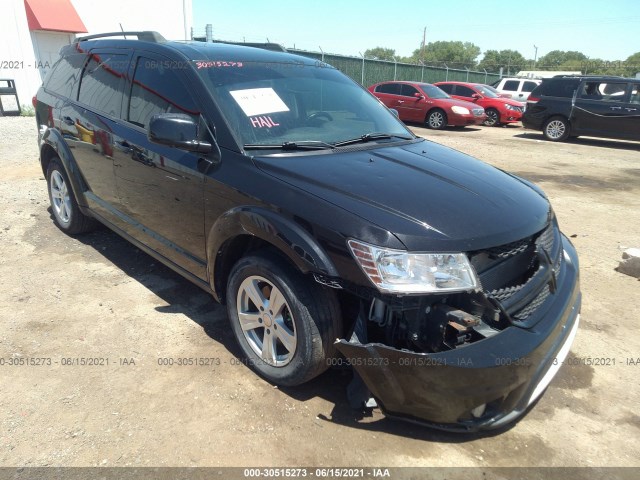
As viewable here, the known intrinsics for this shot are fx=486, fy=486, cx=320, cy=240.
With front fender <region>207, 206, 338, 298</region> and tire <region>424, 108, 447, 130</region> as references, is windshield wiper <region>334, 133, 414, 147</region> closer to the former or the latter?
front fender <region>207, 206, 338, 298</region>

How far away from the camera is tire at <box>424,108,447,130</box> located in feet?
51.5

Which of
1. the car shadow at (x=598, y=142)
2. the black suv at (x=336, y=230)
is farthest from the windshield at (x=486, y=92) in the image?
the black suv at (x=336, y=230)

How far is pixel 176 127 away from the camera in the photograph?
2783 millimetres

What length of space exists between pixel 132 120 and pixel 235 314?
1.73 m

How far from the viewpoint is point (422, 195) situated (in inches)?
99.3

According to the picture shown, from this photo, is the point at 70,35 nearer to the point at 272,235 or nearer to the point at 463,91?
the point at 463,91

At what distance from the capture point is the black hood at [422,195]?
2.27 meters

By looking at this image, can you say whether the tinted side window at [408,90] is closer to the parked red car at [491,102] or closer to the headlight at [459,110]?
the headlight at [459,110]

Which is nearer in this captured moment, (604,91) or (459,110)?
(604,91)

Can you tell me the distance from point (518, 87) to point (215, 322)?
67.6 feet

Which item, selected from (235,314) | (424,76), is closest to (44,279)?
(235,314)

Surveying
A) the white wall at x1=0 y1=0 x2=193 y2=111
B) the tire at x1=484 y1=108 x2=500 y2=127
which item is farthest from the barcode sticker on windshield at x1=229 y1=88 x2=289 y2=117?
the tire at x1=484 y1=108 x2=500 y2=127

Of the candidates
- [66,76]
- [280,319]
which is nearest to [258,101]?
[280,319]

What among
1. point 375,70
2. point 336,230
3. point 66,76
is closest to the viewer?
point 336,230
